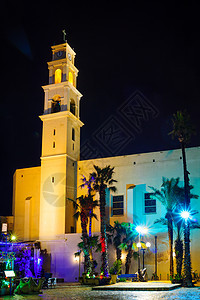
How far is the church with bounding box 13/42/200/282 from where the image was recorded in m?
36.8

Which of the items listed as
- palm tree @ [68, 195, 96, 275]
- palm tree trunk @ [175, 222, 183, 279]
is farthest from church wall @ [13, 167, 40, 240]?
Answer: palm tree trunk @ [175, 222, 183, 279]

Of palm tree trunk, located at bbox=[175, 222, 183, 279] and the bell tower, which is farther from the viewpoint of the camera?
the bell tower

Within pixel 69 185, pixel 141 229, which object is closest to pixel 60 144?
pixel 69 185

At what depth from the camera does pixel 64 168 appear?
40125 millimetres

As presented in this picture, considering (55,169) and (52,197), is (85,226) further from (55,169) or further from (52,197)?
(55,169)

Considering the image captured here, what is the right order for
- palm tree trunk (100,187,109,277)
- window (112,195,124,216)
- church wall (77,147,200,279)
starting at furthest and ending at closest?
window (112,195,124,216), church wall (77,147,200,279), palm tree trunk (100,187,109,277)

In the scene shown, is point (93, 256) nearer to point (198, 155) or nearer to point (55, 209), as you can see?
point (55, 209)

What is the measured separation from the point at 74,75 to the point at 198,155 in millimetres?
17394

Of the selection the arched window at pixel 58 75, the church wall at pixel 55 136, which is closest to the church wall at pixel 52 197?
the church wall at pixel 55 136

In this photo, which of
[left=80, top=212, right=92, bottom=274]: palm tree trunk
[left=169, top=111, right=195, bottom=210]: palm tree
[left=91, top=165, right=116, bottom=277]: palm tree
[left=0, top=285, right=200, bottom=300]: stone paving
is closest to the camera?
[left=0, top=285, right=200, bottom=300]: stone paving

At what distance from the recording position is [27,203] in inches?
1682

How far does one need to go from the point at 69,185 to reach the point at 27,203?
5827 mm

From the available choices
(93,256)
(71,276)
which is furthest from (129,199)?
(71,276)

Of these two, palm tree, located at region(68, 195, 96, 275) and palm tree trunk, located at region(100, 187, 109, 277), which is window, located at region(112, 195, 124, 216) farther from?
palm tree trunk, located at region(100, 187, 109, 277)
